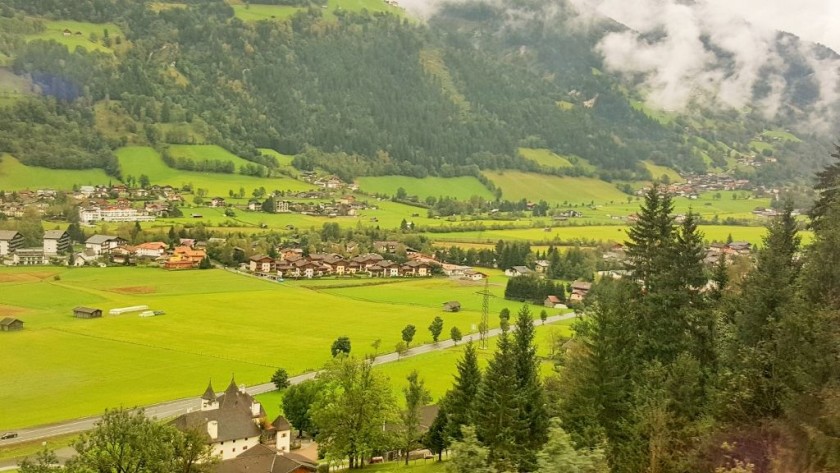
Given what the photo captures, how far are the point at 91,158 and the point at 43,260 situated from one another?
6170cm

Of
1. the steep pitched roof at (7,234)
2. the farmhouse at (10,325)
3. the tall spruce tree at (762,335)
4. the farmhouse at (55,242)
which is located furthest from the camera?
the farmhouse at (55,242)

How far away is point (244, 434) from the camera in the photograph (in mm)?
39906

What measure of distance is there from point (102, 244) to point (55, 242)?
6.10 meters

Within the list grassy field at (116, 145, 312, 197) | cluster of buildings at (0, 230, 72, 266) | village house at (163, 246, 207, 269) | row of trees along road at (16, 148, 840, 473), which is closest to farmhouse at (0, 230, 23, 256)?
cluster of buildings at (0, 230, 72, 266)

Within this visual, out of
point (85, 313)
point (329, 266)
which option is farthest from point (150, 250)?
point (85, 313)

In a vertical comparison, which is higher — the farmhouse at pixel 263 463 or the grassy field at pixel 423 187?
the grassy field at pixel 423 187

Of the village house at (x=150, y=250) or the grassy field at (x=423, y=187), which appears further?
the grassy field at (x=423, y=187)

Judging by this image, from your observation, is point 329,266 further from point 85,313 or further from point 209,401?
point 209,401

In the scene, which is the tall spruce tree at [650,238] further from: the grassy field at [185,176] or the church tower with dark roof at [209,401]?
the grassy field at [185,176]

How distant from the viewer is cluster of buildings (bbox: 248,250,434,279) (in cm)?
9781

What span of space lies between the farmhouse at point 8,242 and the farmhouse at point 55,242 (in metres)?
3.59

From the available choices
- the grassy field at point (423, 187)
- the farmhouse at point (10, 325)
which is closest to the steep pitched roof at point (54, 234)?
the farmhouse at point (10, 325)

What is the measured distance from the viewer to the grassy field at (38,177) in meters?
133

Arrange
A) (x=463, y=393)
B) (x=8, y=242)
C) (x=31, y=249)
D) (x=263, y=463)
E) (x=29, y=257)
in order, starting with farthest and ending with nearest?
(x=31, y=249), (x=8, y=242), (x=29, y=257), (x=263, y=463), (x=463, y=393)
